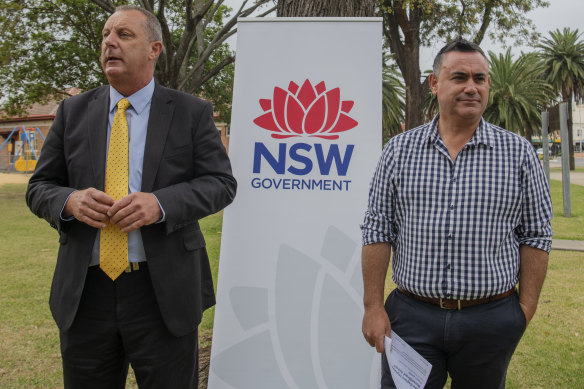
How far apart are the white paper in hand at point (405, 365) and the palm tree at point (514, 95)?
116 feet

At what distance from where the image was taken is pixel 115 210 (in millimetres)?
1858

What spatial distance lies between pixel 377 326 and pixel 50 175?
1499 mm

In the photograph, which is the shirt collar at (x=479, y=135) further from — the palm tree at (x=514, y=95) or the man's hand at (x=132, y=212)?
the palm tree at (x=514, y=95)

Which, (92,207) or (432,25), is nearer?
(92,207)

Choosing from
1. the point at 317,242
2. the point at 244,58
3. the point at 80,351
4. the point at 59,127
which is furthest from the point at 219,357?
the point at 244,58

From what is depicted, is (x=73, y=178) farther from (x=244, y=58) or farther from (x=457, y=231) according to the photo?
(x=457, y=231)

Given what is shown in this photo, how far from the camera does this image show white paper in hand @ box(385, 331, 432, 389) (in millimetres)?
1856

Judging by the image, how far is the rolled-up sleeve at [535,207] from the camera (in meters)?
1.93

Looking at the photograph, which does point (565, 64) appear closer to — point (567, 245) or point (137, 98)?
point (567, 245)

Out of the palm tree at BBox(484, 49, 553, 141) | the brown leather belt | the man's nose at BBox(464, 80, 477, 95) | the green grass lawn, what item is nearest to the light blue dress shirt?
the brown leather belt

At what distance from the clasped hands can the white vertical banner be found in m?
1.15

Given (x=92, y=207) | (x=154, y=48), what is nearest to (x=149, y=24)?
(x=154, y=48)

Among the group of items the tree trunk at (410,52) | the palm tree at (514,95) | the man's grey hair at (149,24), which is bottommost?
the man's grey hair at (149,24)

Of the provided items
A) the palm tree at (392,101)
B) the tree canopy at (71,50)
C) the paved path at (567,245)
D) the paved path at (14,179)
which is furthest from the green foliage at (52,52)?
the palm tree at (392,101)
